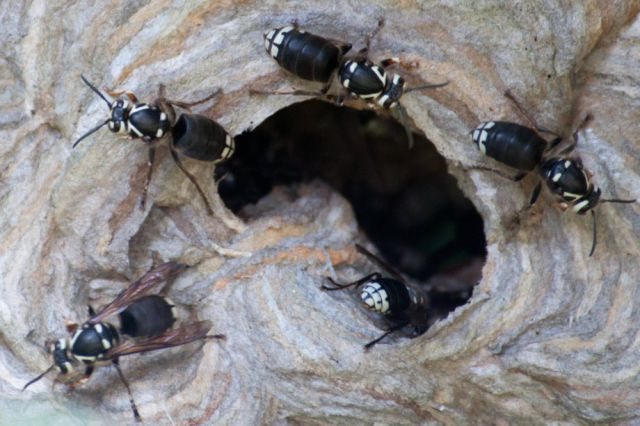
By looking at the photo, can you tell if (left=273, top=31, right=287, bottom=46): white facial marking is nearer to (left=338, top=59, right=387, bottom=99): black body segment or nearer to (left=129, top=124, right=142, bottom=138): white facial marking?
(left=338, top=59, right=387, bottom=99): black body segment

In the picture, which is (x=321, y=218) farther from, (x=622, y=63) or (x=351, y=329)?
(x=622, y=63)

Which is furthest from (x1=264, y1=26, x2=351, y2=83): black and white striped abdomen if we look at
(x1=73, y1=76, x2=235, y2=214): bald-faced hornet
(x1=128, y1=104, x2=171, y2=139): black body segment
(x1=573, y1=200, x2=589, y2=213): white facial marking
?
(x1=573, y1=200, x2=589, y2=213): white facial marking

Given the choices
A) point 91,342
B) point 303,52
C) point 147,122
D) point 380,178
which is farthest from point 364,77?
point 380,178

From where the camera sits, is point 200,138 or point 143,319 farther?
point 143,319

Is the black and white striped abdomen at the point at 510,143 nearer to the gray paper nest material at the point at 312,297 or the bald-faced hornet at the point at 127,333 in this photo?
the gray paper nest material at the point at 312,297

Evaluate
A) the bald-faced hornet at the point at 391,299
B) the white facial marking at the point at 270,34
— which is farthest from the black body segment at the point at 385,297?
the white facial marking at the point at 270,34

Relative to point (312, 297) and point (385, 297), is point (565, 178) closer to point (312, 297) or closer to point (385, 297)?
point (385, 297)
